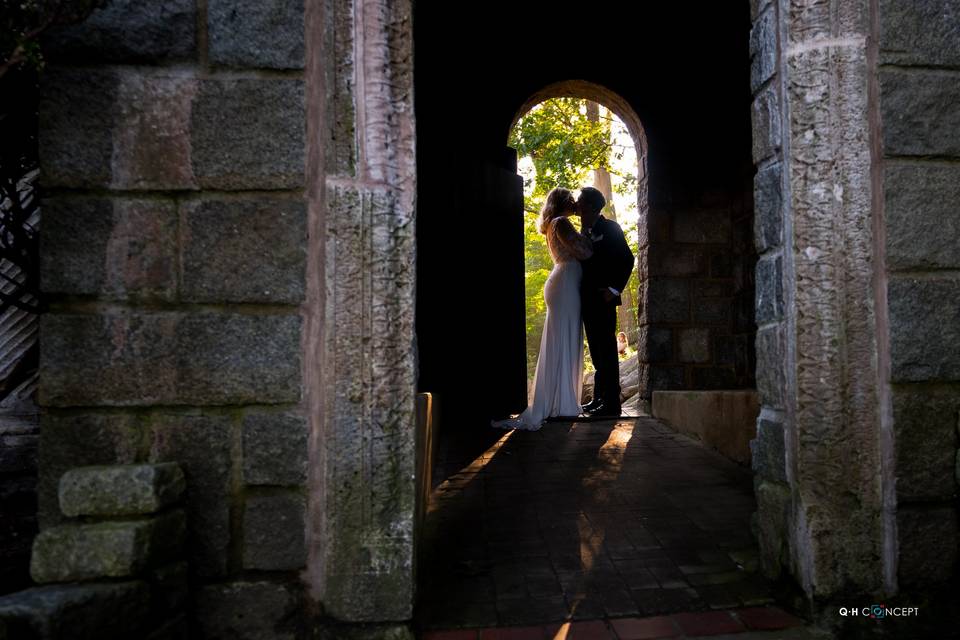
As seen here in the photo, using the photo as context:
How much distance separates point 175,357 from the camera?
2.03 meters

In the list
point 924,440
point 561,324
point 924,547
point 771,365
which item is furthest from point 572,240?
point 924,547

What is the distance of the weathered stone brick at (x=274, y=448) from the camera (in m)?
2.02

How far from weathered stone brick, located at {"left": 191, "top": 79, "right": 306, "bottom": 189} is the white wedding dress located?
3.93m

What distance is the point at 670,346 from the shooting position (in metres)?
6.41

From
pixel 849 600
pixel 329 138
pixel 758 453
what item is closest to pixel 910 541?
pixel 849 600

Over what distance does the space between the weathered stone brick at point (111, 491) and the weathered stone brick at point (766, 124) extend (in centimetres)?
236

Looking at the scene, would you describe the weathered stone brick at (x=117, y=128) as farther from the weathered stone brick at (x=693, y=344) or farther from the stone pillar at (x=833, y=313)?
the weathered stone brick at (x=693, y=344)

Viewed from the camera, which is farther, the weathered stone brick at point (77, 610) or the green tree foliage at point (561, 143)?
the green tree foliage at point (561, 143)

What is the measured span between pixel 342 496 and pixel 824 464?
1627mm

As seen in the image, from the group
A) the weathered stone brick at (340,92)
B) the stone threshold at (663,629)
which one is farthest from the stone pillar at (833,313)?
the weathered stone brick at (340,92)

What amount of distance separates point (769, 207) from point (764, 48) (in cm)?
60

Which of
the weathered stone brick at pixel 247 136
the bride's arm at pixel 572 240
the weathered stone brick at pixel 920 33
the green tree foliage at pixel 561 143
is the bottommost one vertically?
the weathered stone brick at pixel 247 136

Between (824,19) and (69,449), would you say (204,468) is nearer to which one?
(69,449)

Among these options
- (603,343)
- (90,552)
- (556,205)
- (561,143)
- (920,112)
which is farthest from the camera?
(561,143)
